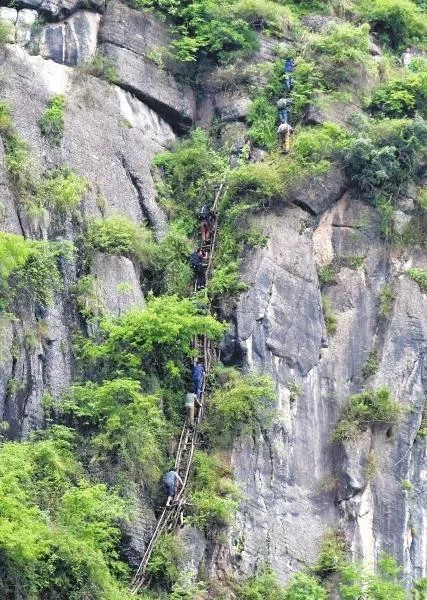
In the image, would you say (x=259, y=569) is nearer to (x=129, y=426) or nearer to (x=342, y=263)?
(x=129, y=426)

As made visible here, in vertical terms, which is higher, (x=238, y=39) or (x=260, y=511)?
(x=238, y=39)

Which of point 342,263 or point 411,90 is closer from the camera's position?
point 342,263

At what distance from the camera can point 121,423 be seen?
18.5 meters

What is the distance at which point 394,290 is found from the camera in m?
22.7

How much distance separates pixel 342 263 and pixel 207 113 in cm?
517

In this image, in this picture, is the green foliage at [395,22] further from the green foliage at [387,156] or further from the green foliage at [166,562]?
the green foliage at [166,562]

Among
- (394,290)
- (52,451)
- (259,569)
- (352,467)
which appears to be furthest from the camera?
(394,290)

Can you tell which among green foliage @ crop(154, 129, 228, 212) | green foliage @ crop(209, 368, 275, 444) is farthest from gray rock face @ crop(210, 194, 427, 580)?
green foliage @ crop(154, 129, 228, 212)

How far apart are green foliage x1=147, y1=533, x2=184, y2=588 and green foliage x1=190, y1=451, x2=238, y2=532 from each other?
68cm

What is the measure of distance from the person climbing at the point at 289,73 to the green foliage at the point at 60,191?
6.27 meters

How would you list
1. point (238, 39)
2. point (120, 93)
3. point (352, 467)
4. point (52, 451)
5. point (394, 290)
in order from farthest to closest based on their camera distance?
point (238, 39)
point (120, 93)
point (394, 290)
point (352, 467)
point (52, 451)

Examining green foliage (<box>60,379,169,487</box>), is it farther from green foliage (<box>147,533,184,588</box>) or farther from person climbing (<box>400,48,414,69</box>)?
person climbing (<box>400,48,414,69</box>)

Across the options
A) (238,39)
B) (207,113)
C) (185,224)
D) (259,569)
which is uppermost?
(238,39)

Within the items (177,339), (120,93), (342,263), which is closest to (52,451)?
(177,339)
